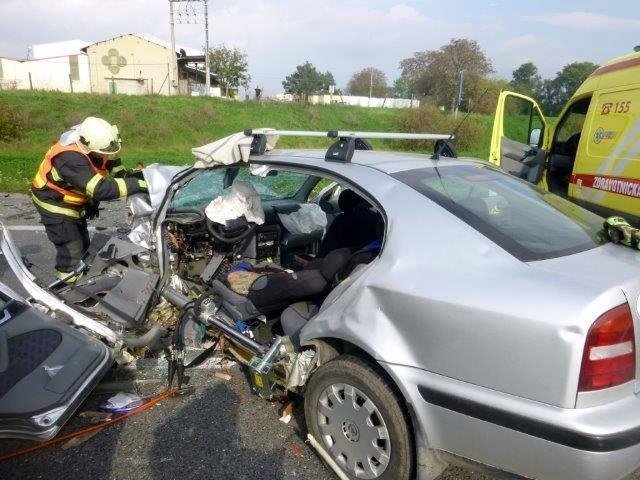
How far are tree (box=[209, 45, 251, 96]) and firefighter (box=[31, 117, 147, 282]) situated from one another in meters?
40.5

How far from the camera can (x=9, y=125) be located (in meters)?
18.9

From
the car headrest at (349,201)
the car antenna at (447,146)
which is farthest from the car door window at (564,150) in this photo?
the car headrest at (349,201)

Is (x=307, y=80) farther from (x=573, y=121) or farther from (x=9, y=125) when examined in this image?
(x=573, y=121)

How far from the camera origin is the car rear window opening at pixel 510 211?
73.6 inches

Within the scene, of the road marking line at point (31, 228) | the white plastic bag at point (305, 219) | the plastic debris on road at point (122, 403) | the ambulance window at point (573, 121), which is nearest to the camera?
the plastic debris on road at point (122, 403)

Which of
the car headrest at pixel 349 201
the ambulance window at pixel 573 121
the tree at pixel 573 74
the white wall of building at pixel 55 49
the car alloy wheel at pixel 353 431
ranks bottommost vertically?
the car alloy wheel at pixel 353 431

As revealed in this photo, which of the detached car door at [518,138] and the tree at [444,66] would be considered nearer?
the detached car door at [518,138]

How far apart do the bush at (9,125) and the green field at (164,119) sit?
8cm

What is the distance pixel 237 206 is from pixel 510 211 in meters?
1.86

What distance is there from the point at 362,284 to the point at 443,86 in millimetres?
28732

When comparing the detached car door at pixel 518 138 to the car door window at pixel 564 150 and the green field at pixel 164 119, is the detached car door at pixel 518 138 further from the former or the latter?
the green field at pixel 164 119

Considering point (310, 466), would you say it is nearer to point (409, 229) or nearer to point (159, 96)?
point (409, 229)

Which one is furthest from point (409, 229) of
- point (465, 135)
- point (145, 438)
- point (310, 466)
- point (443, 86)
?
point (443, 86)

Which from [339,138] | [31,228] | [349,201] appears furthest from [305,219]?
[31,228]
